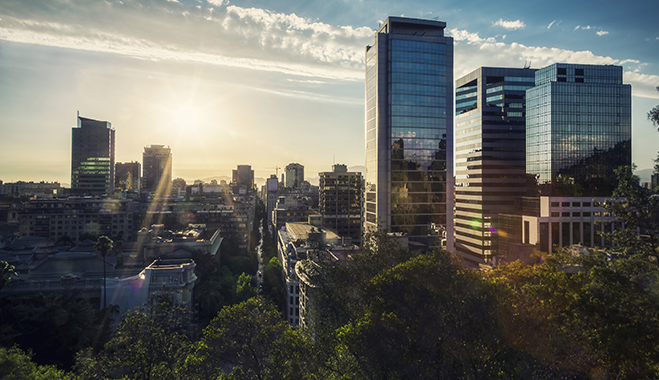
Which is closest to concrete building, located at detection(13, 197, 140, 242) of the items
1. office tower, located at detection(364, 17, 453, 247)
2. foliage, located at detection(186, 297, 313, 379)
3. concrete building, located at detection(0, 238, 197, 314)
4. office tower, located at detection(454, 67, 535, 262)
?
concrete building, located at detection(0, 238, 197, 314)

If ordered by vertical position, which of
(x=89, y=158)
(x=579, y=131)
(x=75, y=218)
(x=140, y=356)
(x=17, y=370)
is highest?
(x=89, y=158)

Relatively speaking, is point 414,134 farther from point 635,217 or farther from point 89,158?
point 89,158

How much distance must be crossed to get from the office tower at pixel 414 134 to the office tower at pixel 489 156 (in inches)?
698

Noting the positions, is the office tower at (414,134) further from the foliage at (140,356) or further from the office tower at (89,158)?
the office tower at (89,158)

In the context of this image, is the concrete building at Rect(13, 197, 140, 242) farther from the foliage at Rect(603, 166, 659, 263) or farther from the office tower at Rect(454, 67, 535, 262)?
the foliage at Rect(603, 166, 659, 263)

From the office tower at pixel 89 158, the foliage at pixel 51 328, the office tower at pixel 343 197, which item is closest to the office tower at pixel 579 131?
the office tower at pixel 343 197

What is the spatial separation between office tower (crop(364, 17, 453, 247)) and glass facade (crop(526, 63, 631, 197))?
83.4ft

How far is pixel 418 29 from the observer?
82.9 metres

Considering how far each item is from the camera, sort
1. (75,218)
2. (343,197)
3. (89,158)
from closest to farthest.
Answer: (75,218)
(343,197)
(89,158)

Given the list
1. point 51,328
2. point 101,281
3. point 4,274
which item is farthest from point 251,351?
point 101,281

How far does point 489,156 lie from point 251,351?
→ 8955 centimetres

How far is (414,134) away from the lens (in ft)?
258

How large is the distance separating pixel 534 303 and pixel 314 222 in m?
90.6

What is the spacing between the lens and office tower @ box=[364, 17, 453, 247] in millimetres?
77938
